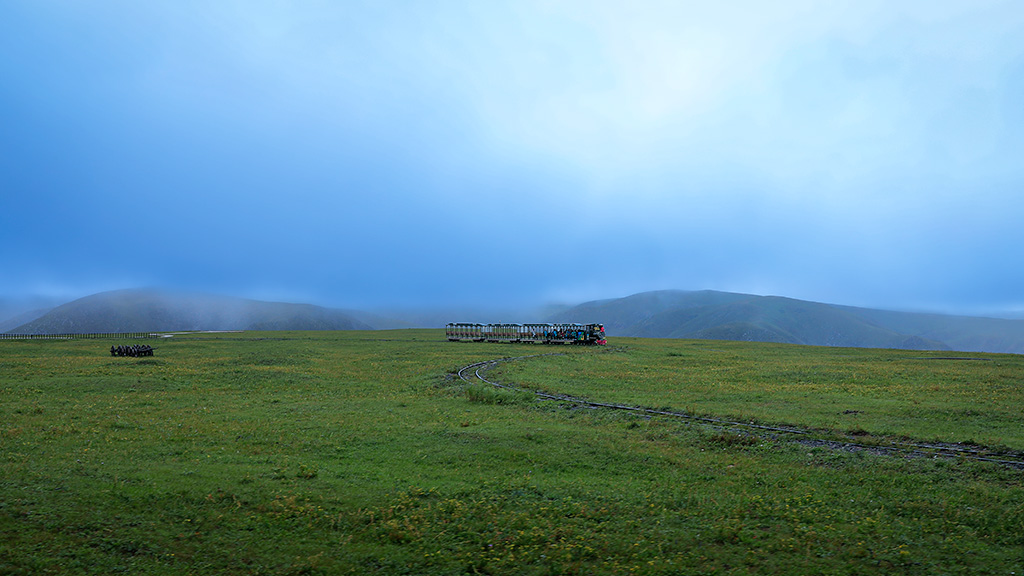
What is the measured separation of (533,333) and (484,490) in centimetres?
8984

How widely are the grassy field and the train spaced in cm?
6669

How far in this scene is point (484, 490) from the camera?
54.6 feet

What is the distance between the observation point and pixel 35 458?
61.7ft

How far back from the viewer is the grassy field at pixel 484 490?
1217cm

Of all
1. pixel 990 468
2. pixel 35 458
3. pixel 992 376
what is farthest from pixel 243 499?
pixel 992 376

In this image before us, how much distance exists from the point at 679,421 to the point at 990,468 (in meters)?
11.7

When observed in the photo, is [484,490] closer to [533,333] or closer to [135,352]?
[135,352]

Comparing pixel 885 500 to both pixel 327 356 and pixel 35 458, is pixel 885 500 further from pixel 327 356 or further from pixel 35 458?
pixel 327 356

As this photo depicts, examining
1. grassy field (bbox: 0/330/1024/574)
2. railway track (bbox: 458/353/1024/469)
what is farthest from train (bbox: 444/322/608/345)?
railway track (bbox: 458/353/1024/469)

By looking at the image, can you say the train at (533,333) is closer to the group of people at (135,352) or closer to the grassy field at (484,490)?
the group of people at (135,352)

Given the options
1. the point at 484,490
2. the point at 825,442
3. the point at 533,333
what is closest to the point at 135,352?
the point at 533,333

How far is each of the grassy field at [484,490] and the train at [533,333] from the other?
66693mm

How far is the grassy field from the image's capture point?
479 inches

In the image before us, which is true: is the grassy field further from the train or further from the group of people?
the train
